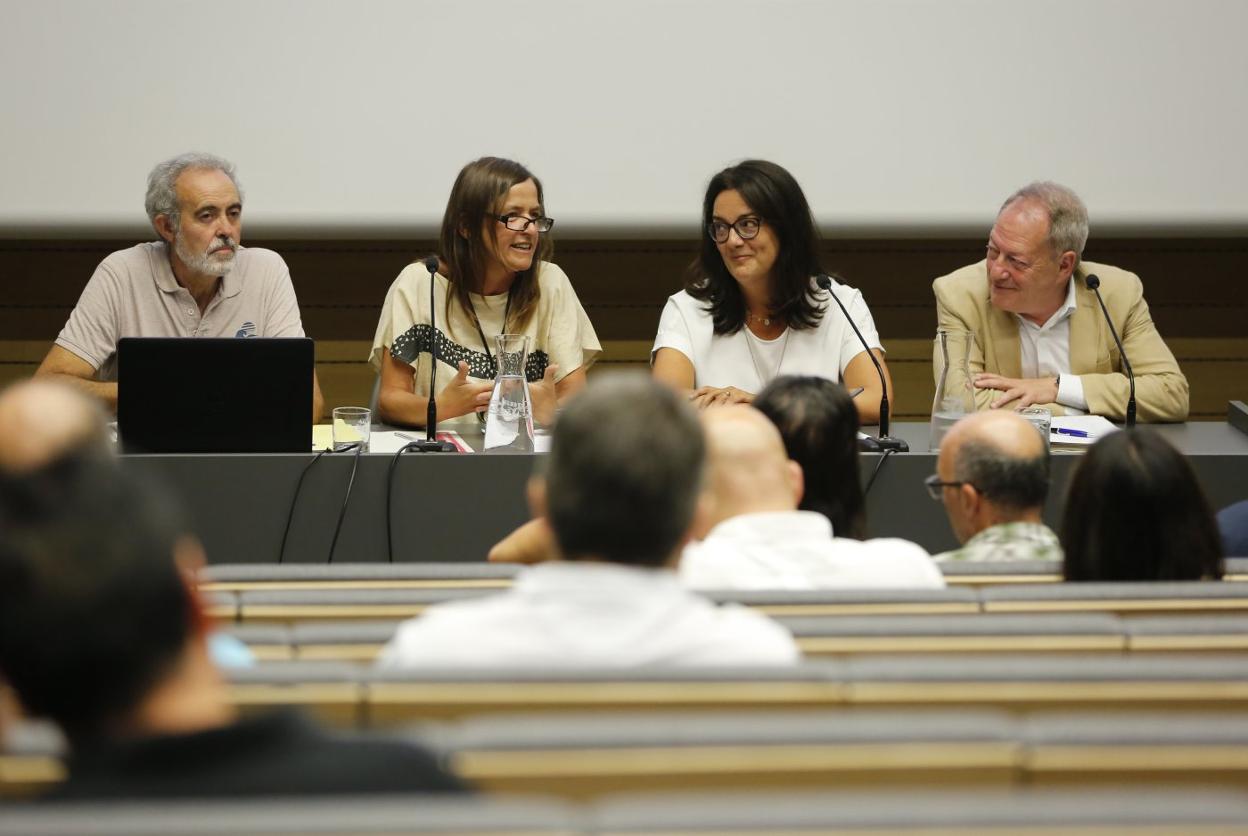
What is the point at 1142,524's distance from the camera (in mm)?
1854

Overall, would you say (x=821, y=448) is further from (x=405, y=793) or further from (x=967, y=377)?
(x=405, y=793)

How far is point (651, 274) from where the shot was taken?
5125 millimetres

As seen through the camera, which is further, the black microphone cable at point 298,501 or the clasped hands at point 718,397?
the clasped hands at point 718,397

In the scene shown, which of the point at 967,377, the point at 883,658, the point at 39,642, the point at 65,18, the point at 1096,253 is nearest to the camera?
the point at 39,642

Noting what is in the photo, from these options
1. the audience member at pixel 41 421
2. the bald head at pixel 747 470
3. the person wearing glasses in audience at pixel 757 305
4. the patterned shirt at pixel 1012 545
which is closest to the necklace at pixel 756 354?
the person wearing glasses in audience at pixel 757 305

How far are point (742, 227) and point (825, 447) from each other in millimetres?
1367

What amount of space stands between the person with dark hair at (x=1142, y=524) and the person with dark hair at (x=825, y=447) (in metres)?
0.48

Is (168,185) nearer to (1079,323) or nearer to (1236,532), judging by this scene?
(1079,323)

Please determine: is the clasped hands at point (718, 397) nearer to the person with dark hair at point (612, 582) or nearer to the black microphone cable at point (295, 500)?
the black microphone cable at point (295, 500)

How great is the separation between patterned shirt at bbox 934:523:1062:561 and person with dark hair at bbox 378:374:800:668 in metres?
0.77

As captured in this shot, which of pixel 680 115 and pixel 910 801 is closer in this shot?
pixel 910 801

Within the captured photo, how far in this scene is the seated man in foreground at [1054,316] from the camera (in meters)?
3.52

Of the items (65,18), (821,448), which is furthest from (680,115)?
(821,448)

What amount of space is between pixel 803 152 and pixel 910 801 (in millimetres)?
3821
